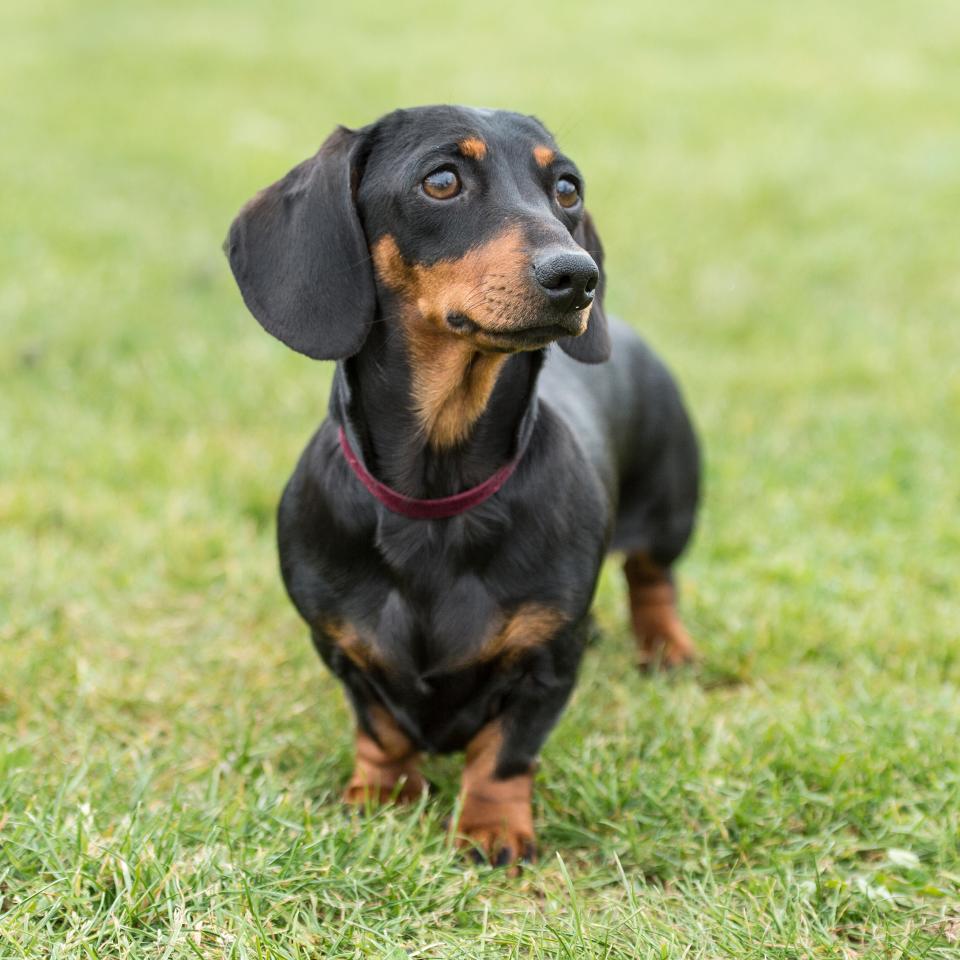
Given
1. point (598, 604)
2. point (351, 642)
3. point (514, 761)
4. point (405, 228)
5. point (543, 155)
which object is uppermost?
point (543, 155)

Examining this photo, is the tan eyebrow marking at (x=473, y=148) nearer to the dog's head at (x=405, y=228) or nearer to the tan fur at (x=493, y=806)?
the dog's head at (x=405, y=228)

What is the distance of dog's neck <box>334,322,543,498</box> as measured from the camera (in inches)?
111

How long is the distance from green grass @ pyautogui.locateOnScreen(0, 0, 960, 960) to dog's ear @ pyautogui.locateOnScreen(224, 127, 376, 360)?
1.09 m

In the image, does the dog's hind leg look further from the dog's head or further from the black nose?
the black nose

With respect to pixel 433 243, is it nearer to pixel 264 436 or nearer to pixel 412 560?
pixel 412 560

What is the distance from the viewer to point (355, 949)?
2527 mm

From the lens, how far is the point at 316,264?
2.74 metres

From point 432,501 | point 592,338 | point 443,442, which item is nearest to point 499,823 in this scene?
point 432,501

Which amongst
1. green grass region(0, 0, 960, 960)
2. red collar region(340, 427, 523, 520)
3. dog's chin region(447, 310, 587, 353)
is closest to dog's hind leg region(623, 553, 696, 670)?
green grass region(0, 0, 960, 960)

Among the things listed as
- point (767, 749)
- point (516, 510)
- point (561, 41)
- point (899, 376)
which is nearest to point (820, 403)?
point (899, 376)

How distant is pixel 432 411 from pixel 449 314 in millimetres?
315

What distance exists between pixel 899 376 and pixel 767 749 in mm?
3613

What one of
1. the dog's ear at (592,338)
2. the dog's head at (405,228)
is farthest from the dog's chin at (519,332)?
the dog's ear at (592,338)

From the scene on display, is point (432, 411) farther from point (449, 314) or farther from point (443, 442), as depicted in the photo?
point (449, 314)
